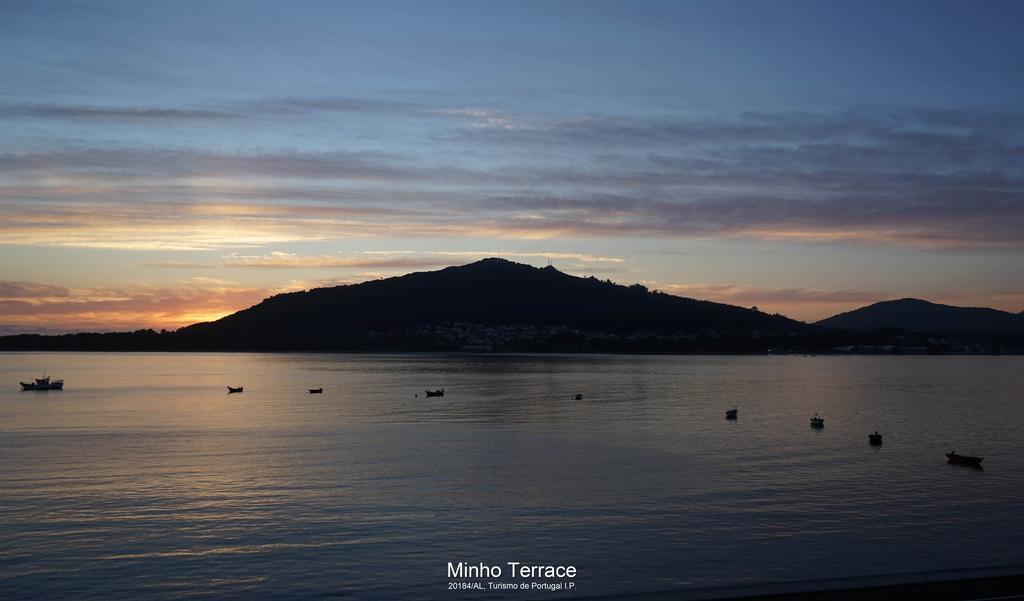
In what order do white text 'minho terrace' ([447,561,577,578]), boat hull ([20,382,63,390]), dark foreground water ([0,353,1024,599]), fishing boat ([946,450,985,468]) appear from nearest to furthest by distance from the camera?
white text 'minho terrace' ([447,561,577,578]), dark foreground water ([0,353,1024,599]), fishing boat ([946,450,985,468]), boat hull ([20,382,63,390])

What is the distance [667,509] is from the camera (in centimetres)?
3478

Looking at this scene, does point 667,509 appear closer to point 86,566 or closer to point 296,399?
point 86,566

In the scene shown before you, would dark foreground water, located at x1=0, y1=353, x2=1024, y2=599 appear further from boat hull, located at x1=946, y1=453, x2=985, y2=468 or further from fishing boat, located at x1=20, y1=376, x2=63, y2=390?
fishing boat, located at x1=20, y1=376, x2=63, y2=390

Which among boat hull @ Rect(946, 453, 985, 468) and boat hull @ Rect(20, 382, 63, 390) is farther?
boat hull @ Rect(20, 382, 63, 390)

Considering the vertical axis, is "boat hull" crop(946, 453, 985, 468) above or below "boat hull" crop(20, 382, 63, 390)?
below

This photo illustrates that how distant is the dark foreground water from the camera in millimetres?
25938

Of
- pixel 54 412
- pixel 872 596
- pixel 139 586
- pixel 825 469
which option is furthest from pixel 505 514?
pixel 54 412

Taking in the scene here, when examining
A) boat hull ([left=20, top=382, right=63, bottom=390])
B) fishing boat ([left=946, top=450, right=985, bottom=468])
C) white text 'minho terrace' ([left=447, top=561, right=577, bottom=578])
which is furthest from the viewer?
boat hull ([left=20, top=382, right=63, bottom=390])

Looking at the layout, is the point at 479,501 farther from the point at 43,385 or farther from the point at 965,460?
the point at 43,385

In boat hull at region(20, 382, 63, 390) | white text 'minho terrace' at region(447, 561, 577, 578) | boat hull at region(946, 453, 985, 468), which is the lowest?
white text 'minho terrace' at region(447, 561, 577, 578)

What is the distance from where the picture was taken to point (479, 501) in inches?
1449

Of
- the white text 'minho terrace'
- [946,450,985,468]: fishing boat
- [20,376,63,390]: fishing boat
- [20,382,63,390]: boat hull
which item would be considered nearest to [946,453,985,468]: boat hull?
[946,450,985,468]: fishing boat

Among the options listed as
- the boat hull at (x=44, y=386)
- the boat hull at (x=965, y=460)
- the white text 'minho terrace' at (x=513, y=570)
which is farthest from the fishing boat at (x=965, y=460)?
the boat hull at (x=44, y=386)

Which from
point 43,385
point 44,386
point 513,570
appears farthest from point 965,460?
point 43,385
